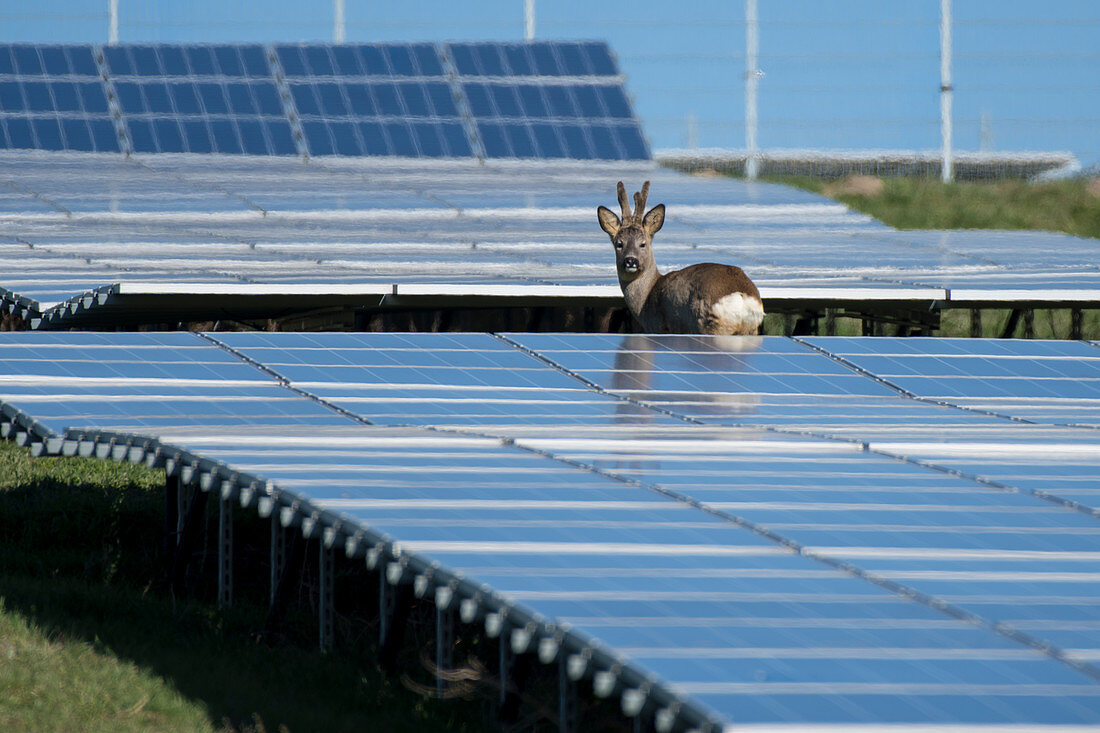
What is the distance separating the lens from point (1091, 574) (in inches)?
266

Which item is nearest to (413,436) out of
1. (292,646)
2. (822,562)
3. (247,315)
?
(292,646)

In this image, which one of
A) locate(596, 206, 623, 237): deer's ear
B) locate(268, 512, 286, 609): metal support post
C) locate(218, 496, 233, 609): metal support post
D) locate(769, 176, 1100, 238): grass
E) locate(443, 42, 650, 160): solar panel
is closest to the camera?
locate(268, 512, 286, 609): metal support post

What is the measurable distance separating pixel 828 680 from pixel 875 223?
20.6 m

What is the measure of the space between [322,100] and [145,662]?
21.0 meters

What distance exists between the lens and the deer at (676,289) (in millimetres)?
14305

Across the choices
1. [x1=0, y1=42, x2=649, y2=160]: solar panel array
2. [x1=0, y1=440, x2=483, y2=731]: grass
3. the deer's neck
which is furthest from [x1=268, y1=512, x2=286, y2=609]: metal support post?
[x1=0, y1=42, x2=649, y2=160]: solar panel array

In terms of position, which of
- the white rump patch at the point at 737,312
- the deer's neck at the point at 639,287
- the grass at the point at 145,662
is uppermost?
the deer's neck at the point at 639,287

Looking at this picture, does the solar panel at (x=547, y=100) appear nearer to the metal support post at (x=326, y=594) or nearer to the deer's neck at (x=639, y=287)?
the deer's neck at (x=639, y=287)

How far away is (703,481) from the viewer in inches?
333

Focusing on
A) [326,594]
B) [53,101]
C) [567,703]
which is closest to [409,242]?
[53,101]

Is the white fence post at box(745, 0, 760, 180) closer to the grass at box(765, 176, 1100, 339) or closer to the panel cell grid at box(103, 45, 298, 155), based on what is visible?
the grass at box(765, 176, 1100, 339)

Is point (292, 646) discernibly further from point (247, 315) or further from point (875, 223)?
point (875, 223)

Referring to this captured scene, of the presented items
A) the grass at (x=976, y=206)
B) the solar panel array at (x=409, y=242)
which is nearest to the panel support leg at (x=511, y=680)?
the solar panel array at (x=409, y=242)

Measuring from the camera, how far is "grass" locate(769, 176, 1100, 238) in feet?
111
